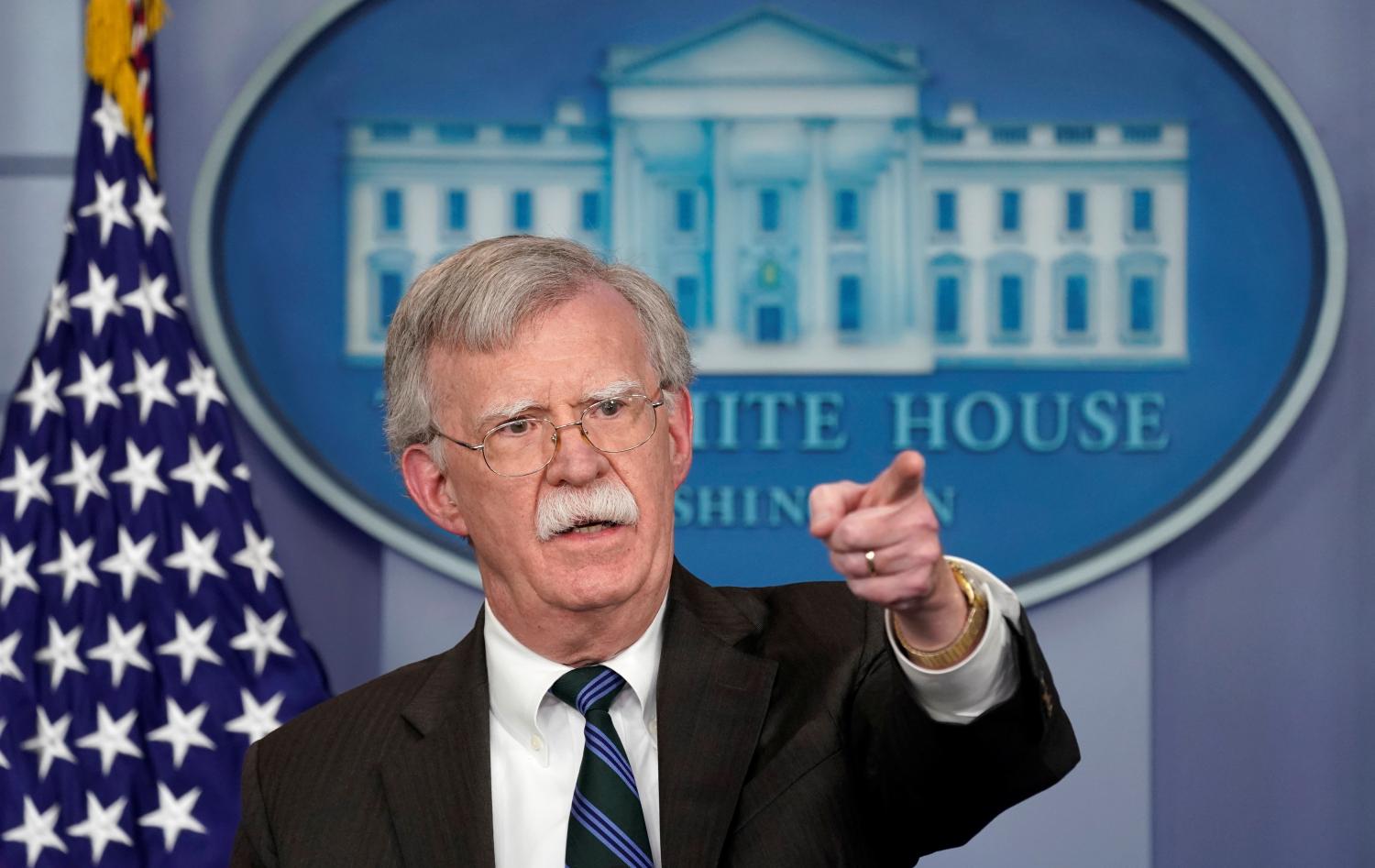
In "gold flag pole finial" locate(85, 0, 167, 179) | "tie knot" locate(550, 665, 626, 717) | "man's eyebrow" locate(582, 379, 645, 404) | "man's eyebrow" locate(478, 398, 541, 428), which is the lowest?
"tie knot" locate(550, 665, 626, 717)

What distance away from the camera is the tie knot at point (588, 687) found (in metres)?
1.63

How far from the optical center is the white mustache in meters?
1.57

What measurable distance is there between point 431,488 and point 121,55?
4.48 feet

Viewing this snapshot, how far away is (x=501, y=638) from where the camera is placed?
5.59ft

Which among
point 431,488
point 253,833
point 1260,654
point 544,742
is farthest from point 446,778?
point 1260,654

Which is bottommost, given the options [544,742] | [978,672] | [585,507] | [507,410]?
[544,742]

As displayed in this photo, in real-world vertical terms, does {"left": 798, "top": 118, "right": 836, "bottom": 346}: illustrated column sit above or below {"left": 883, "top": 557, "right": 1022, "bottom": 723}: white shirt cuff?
above

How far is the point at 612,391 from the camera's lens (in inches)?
63.4

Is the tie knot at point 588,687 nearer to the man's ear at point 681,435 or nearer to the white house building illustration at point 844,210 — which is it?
the man's ear at point 681,435

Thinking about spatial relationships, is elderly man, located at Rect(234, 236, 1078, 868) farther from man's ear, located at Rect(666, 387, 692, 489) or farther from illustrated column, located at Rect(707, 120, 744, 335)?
illustrated column, located at Rect(707, 120, 744, 335)

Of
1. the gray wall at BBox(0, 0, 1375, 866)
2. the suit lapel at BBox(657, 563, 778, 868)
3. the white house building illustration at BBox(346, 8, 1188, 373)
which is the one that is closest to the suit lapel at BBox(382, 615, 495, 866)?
the suit lapel at BBox(657, 563, 778, 868)

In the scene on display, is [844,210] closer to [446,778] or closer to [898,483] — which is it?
[446,778]

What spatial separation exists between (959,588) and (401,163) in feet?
6.06

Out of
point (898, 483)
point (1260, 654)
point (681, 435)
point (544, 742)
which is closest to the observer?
point (898, 483)
